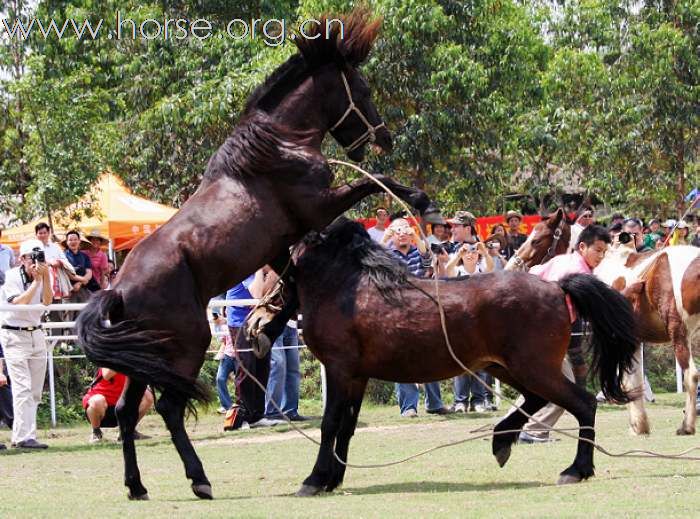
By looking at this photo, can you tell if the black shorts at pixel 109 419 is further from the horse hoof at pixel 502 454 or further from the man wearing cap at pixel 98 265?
the horse hoof at pixel 502 454

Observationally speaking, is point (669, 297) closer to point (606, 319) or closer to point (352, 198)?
point (606, 319)

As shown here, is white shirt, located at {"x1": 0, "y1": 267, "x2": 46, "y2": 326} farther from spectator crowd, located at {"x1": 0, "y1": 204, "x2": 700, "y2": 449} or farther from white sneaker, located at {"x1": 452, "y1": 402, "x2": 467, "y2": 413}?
white sneaker, located at {"x1": 452, "y1": 402, "x2": 467, "y2": 413}

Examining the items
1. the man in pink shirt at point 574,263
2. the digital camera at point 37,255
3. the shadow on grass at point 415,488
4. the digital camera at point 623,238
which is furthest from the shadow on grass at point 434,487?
the digital camera at point 623,238

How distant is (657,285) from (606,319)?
13.7 feet

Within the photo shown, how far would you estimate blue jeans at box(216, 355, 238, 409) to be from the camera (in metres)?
14.6

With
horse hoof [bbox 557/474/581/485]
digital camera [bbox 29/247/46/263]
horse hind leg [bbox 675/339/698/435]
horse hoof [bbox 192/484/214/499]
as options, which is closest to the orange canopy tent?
digital camera [bbox 29/247/46/263]

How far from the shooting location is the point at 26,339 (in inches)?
508

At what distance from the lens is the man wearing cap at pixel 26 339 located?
501 inches

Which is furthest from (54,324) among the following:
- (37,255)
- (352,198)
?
(352,198)

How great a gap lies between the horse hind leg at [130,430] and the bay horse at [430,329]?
1.23 meters

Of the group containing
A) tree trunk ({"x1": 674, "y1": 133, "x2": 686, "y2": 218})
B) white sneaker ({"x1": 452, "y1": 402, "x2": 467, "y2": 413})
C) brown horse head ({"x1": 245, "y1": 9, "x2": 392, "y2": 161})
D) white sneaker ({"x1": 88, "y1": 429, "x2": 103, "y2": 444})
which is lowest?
white sneaker ({"x1": 88, "y1": 429, "x2": 103, "y2": 444})

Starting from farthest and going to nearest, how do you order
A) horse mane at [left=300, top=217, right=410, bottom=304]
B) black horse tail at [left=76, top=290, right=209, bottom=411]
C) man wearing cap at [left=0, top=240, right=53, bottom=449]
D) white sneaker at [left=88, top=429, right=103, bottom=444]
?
white sneaker at [left=88, top=429, right=103, bottom=444] → man wearing cap at [left=0, top=240, right=53, bottom=449] → horse mane at [left=300, top=217, right=410, bottom=304] → black horse tail at [left=76, top=290, right=209, bottom=411]

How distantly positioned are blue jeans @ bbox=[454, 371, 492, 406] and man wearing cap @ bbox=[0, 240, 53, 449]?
5.20m

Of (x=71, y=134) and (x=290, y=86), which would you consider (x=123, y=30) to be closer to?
(x=71, y=134)
